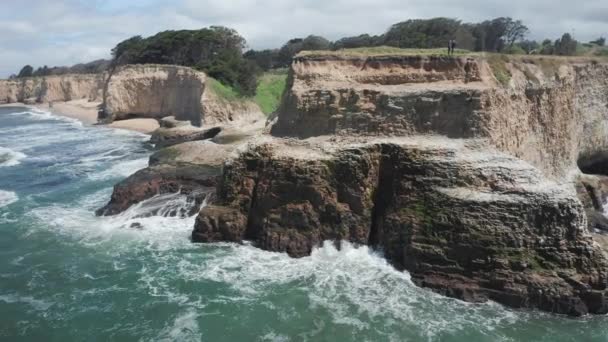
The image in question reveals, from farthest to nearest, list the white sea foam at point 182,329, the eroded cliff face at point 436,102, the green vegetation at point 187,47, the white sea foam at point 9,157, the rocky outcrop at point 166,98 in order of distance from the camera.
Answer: the green vegetation at point 187,47 → the rocky outcrop at point 166,98 → the white sea foam at point 9,157 → the eroded cliff face at point 436,102 → the white sea foam at point 182,329

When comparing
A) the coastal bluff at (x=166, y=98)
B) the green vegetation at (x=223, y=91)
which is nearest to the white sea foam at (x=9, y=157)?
the coastal bluff at (x=166, y=98)

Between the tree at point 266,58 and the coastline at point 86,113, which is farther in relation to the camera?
the tree at point 266,58

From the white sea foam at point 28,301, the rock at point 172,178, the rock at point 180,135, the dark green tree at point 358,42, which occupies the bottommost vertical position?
the white sea foam at point 28,301

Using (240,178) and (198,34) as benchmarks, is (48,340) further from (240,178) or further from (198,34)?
(198,34)

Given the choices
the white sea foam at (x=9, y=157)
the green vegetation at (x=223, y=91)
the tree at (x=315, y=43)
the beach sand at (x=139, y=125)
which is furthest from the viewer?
the tree at (x=315, y=43)

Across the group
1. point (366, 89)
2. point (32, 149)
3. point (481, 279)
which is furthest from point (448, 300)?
point (32, 149)

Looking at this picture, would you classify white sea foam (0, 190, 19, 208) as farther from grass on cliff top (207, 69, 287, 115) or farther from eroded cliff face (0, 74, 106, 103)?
eroded cliff face (0, 74, 106, 103)

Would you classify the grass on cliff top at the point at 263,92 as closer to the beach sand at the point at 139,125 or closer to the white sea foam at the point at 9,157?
the beach sand at the point at 139,125
